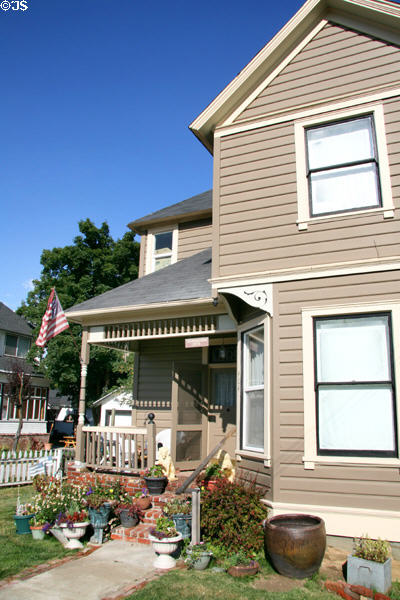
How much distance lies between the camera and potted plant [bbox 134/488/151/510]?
6.94 m

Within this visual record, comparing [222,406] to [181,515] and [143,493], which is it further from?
[181,515]

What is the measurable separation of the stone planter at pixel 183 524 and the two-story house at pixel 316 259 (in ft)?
3.49

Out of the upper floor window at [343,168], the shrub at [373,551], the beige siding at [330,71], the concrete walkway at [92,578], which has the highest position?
the beige siding at [330,71]

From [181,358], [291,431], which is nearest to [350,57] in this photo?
[291,431]

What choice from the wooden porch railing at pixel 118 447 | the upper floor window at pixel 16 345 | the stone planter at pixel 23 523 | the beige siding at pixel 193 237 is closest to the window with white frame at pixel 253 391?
the wooden porch railing at pixel 118 447

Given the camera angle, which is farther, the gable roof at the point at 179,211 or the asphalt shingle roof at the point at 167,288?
the gable roof at the point at 179,211

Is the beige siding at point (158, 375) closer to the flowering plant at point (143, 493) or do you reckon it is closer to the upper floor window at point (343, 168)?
the flowering plant at point (143, 493)

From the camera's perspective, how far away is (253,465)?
21.0 ft

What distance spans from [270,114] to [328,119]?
948mm

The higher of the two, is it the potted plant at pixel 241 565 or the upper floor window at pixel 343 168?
the upper floor window at pixel 343 168

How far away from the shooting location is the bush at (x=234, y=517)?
5280 mm

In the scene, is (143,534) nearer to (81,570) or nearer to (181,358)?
(81,570)

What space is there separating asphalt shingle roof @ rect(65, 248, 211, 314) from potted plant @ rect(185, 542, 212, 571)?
423 cm

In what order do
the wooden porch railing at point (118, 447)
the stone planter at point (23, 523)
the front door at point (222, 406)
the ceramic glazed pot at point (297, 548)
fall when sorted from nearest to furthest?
the ceramic glazed pot at point (297, 548) < the stone planter at point (23, 523) < the wooden porch railing at point (118, 447) < the front door at point (222, 406)
